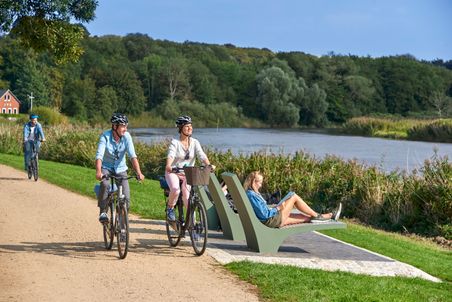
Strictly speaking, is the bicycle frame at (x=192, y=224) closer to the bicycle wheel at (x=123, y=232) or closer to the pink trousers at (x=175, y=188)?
the pink trousers at (x=175, y=188)

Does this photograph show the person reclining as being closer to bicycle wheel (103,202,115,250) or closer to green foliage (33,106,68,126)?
bicycle wheel (103,202,115,250)

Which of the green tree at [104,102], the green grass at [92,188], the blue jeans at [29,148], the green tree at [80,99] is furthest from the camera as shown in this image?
the green tree at [80,99]

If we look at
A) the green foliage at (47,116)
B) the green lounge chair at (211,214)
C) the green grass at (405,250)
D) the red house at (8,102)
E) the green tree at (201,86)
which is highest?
the green tree at (201,86)

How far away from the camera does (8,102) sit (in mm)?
81250

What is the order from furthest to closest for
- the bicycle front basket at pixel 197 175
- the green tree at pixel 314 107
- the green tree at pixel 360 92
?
the green tree at pixel 360 92 → the green tree at pixel 314 107 → the bicycle front basket at pixel 197 175

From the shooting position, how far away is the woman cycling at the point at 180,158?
9352 mm

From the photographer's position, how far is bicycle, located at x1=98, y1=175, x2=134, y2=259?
848 cm

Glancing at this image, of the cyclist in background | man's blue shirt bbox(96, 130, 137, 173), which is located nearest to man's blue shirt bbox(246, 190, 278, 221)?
man's blue shirt bbox(96, 130, 137, 173)

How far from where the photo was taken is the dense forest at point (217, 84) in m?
80.3

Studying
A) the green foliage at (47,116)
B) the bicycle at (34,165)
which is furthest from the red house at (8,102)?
the bicycle at (34,165)

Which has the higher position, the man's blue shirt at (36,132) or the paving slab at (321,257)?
the man's blue shirt at (36,132)

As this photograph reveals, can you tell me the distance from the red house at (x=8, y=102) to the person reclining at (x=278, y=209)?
68.7 metres

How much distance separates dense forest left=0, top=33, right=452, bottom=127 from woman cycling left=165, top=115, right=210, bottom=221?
64.9 meters

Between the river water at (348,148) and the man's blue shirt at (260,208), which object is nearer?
the man's blue shirt at (260,208)
